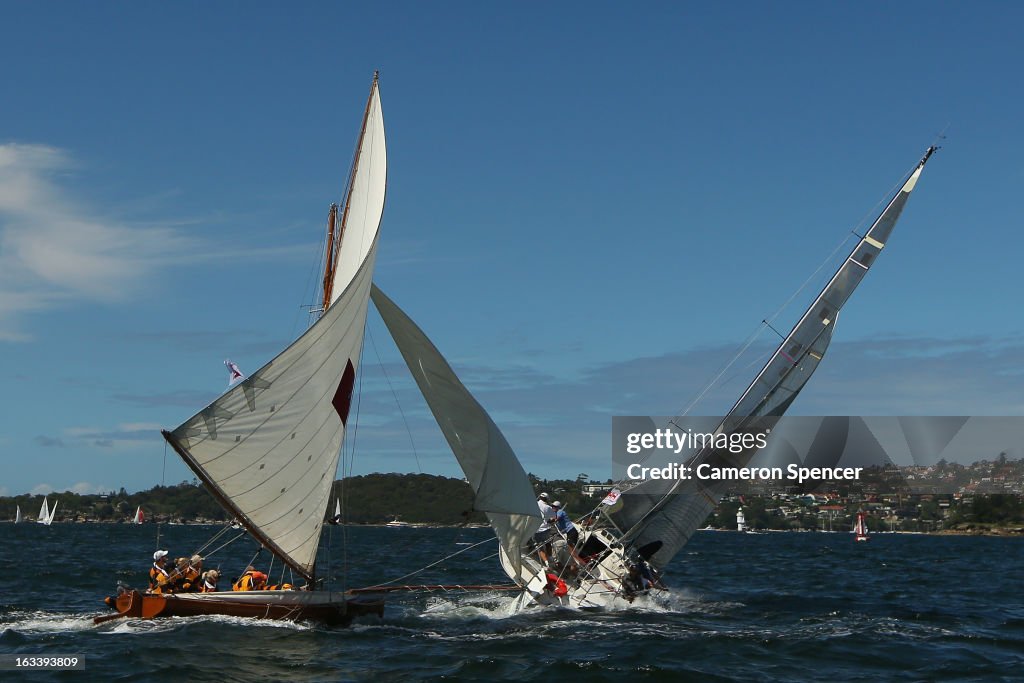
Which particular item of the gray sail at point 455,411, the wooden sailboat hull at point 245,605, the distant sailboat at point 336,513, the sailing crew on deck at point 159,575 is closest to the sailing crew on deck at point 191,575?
the sailing crew on deck at point 159,575

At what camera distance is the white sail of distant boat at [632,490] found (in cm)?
2719

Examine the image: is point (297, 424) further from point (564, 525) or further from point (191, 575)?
point (564, 525)

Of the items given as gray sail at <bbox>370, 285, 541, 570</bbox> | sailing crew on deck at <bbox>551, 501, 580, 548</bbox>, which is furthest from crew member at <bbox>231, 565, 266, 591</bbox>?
sailing crew on deck at <bbox>551, 501, 580, 548</bbox>

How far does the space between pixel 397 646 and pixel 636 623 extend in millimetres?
6223

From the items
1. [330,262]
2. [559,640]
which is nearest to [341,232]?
[330,262]

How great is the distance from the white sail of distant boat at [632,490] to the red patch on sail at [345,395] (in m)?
2.66

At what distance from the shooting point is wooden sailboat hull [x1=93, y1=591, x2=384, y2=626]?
22.6 m

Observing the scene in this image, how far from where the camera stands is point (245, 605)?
2300 cm

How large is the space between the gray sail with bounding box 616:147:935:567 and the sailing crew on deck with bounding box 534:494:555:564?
2765 mm

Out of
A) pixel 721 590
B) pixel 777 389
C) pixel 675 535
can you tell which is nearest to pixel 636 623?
pixel 675 535

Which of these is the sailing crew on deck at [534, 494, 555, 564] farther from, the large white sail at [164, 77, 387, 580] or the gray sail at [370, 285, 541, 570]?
the large white sail at [164, 77, 387, 580]

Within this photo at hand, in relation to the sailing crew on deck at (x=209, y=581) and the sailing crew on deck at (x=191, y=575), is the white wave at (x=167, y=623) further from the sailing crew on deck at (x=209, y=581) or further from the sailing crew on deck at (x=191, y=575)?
the sailing crew on deck at (x=209, y=581)

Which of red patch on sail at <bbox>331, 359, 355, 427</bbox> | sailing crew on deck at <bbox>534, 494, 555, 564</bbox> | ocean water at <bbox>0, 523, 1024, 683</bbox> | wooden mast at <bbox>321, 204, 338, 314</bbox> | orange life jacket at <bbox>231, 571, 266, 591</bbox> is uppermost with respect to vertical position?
wooden mast at <bbox>321, 204, 338, 314</bbox>

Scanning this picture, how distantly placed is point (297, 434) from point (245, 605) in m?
3.51
